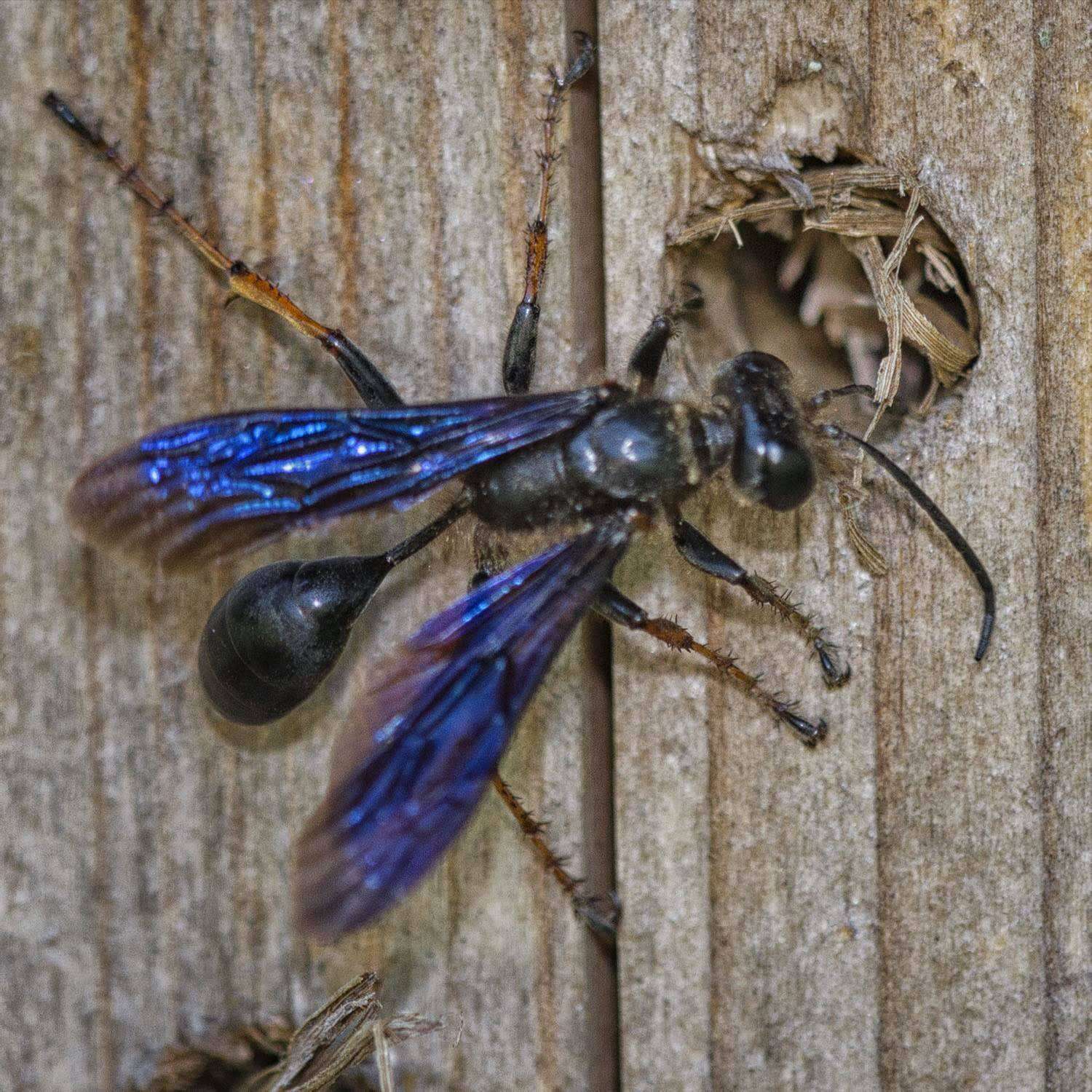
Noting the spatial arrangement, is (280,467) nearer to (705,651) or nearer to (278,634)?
(278,634)

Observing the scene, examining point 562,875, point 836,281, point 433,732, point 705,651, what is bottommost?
point 562,875

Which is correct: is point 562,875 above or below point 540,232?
below

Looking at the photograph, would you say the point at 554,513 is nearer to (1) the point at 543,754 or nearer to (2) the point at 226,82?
(1) the point at 543,754

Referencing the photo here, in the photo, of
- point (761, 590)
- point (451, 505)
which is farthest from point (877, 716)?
point (451, 505)

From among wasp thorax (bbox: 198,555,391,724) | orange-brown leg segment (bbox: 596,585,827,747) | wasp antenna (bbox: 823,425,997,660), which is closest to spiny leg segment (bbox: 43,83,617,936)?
wasp thorax (bbox: 198,555,391,724)

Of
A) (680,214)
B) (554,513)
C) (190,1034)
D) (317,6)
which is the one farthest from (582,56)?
(190,1034)

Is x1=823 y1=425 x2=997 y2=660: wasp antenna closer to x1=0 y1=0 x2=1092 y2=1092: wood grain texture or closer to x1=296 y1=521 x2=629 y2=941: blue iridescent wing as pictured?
x1=0 y1=0 x2=1092 y2=1092: wood grain texture
